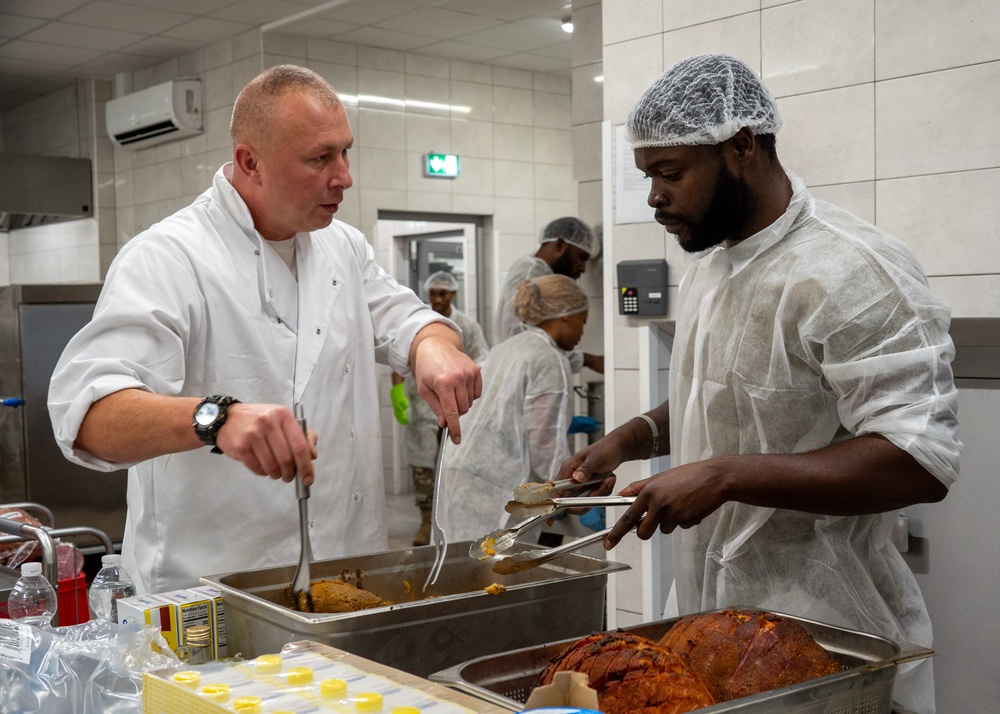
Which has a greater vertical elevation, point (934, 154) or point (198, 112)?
point (198, 112)

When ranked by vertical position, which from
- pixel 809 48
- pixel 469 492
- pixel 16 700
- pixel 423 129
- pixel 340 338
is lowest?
pixel 469 492

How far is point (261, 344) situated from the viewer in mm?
1915

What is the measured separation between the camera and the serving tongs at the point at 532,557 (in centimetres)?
132

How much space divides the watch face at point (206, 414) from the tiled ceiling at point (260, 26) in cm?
445

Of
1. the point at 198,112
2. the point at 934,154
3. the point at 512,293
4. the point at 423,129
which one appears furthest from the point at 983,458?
the point at 198,112

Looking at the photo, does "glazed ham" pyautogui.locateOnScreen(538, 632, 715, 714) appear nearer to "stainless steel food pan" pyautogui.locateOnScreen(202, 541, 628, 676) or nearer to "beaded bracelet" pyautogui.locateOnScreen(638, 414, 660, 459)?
"stainless steel food pan" pyautogui.locateOnScreen(202, 541, 628, 676)

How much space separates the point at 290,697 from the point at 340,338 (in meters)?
1.13

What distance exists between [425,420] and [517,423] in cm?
191

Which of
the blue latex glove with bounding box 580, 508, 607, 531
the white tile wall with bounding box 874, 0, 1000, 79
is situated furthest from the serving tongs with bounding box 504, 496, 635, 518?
Answer: the blue latex glove with bounding box 580, 508, 607, 531

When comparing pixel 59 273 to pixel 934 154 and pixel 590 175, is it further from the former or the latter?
pixel 934 154

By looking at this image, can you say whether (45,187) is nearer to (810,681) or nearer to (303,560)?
(303,560)

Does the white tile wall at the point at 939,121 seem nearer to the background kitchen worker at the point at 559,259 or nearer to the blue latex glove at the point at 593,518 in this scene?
the blue latex glove at the point at 593,518

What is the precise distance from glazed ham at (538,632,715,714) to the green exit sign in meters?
5.75

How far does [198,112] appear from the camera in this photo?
639 cm
